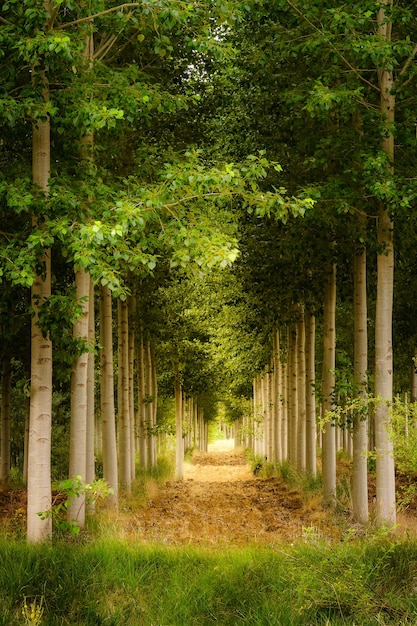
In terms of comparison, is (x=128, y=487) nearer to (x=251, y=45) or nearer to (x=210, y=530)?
(x=210, y=530)

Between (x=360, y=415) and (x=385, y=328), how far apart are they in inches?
85.8

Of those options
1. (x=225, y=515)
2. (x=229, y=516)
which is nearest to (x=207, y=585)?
(x=229, y=516)

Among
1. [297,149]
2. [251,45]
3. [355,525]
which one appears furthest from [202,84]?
[355,525]

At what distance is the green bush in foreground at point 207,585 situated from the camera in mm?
6098

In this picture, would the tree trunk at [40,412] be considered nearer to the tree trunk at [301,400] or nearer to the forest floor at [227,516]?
the forest floor at [227,516]

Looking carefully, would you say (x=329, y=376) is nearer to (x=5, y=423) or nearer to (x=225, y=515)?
(x=225, y=515)

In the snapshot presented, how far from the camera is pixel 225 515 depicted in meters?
14.0

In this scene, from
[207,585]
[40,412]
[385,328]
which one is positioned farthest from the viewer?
[385,328]

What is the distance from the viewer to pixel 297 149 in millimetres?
11055

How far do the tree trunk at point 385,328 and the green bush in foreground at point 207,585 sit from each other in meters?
1.59

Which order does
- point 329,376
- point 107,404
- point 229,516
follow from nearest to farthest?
point 107,404
point 329,376
point 229,516

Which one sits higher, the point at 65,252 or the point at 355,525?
the point at 65,252

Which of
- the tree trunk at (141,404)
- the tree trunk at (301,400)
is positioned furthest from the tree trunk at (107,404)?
the tree trunk at (141,404)

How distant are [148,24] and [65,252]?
9.85 ft
